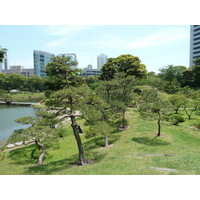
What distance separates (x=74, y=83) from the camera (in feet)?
26.6

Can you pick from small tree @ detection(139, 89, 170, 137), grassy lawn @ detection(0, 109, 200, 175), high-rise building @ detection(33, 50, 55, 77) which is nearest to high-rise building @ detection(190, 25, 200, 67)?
grassy lawn @ detection(0, 109, 200, 175)

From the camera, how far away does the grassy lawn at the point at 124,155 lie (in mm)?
6023

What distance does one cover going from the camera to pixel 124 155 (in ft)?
25.6

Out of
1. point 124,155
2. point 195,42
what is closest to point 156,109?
point 124,155

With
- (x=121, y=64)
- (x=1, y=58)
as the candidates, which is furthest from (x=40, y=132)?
(x=121, y=64)

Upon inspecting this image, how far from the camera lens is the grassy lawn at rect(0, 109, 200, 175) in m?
6.02

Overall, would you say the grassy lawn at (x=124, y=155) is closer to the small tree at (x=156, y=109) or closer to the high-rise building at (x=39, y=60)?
the small tree at (x=156, y=109)

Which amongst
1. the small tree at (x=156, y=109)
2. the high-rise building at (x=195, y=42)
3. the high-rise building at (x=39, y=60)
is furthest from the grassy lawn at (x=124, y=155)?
the high-rise building at (x=39, y=60)

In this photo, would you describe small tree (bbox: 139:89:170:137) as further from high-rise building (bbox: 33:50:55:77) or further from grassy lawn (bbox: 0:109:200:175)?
high-rise building (bbox: 33:50:55:77)

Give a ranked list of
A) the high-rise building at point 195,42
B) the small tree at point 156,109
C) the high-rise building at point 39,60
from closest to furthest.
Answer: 1. the small tree at point 156,109
2. the high-rise building at point 195,42
3. the high-rise building at point 39,60

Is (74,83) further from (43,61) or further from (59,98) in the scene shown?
(43,61)

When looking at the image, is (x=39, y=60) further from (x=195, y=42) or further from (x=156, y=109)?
(x=156, y=109)

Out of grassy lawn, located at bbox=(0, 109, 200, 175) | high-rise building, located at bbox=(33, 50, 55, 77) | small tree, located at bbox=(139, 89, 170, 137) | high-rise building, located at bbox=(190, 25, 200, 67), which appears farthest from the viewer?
high-rise building, located at bbox=(33, 50, 55, 77)

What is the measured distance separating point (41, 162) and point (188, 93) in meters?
25.2
